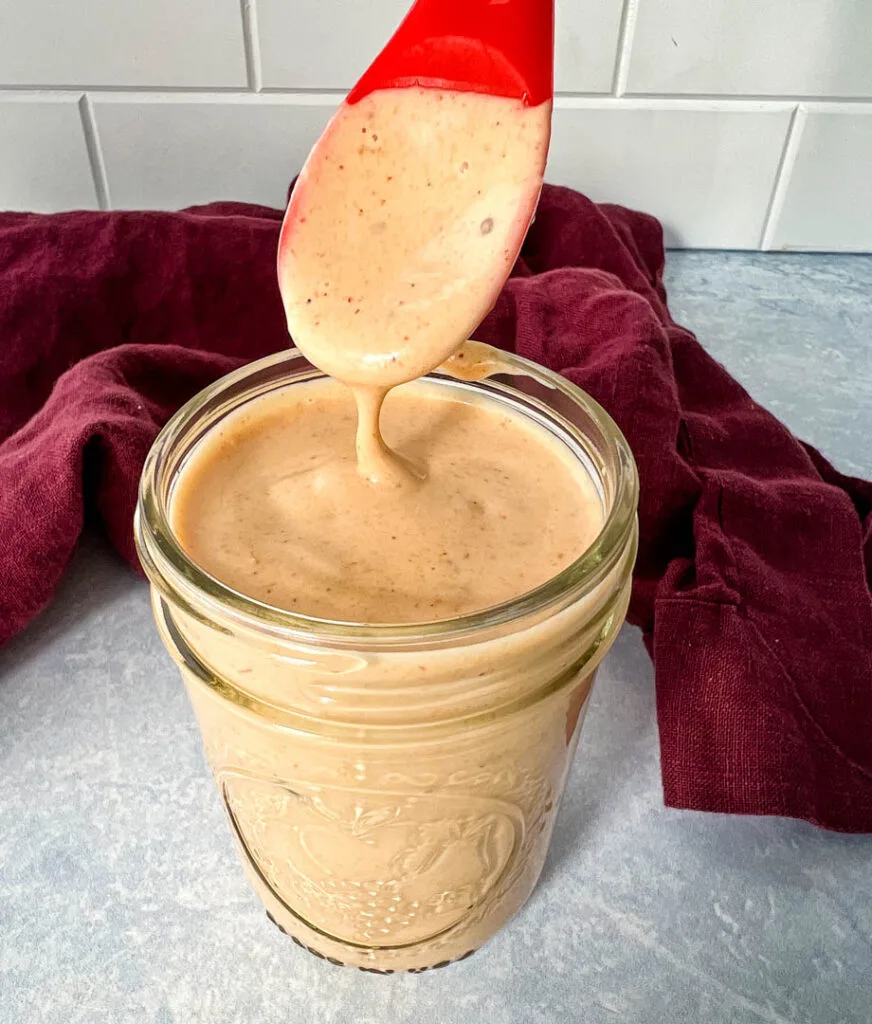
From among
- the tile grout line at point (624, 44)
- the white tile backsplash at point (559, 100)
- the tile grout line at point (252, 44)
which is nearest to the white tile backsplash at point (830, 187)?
the white tile backsplash at point (559, 100)

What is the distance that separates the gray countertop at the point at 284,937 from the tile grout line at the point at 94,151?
59 centimetres

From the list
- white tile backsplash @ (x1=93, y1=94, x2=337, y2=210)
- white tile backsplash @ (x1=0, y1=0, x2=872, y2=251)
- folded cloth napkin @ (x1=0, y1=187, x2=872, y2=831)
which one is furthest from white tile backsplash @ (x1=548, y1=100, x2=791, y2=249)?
white tile backsplash @ (x1=93, y1=94, x2=337, y2=210)

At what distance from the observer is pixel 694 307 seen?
3.63 ft

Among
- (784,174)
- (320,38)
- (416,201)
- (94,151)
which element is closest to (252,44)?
(320,38)

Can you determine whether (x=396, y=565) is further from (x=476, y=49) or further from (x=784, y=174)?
(x=784, y=174)

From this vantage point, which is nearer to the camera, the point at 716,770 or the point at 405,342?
the point at 405,342

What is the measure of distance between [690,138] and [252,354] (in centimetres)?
54

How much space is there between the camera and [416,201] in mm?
461

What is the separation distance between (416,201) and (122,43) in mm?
725

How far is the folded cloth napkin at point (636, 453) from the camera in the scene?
61 centimetres

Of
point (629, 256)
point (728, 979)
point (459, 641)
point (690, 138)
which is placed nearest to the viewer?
point (459, 641)

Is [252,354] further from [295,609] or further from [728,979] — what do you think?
[728,979]

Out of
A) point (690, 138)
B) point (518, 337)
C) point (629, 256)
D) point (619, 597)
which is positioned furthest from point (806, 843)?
point (690, 138)

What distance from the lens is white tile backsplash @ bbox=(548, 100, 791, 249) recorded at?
3.56ft
